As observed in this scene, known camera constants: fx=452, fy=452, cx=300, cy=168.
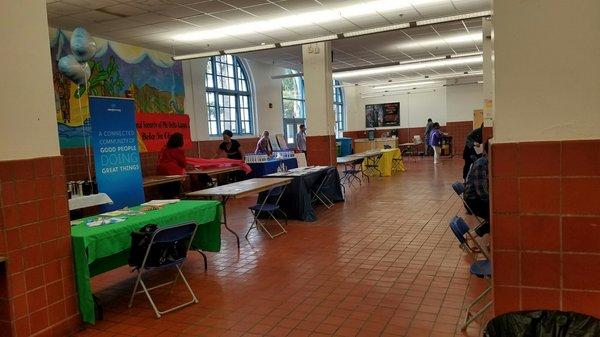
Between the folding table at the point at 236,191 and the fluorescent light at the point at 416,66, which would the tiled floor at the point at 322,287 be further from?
the fluorescent light at the point at 416,66

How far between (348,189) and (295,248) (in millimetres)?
5228

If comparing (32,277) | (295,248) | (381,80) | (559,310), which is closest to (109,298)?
(32,277)

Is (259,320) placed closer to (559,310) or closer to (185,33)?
(559,310)

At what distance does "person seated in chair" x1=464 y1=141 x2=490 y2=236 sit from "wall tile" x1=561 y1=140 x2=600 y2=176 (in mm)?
2519

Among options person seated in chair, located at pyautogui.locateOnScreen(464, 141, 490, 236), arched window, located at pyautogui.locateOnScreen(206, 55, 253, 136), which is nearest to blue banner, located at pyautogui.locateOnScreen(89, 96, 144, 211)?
person seated in chair, located at pyautogui.locateOnScreen(464, 141, 490, 236)

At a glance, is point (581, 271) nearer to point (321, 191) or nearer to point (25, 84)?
point (25, 84)

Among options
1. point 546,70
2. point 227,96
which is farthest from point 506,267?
point 227,96

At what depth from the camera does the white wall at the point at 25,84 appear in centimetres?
301

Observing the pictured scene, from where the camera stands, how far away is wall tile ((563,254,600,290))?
6.32 ft

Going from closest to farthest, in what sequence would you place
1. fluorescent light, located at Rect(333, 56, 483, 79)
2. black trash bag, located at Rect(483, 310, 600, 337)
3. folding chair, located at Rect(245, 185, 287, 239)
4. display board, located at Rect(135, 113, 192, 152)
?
black trash bag, located at Rect(483, 310, 600, 337) < folding chair, located at Rect(245, 185, 287, 239) < display board, located at Rect(135, 113, 192, 152) < fluorescent light, located at Rect(333, 56, 483, 79)

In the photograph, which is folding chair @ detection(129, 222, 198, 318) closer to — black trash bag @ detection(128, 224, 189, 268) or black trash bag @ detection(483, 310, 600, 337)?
black trash bag @ detection(128, 224, 189, 268)

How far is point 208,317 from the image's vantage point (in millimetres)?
3664

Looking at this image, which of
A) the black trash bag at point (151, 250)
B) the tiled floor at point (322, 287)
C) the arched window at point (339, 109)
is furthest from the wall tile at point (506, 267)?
the arched window at point (339, 109)

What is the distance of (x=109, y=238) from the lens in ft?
12.0
